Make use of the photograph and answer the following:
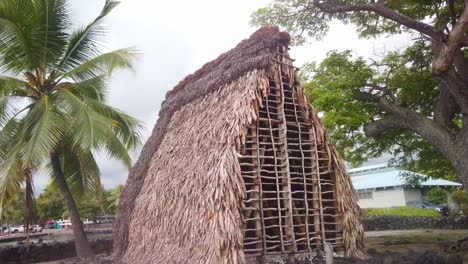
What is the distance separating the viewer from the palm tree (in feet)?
33.3

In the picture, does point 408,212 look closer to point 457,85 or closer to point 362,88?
point 362,88

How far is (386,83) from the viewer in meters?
12.1

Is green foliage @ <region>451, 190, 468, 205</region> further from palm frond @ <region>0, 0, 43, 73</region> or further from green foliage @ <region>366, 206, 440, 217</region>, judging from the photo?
palm frond @ <region>0, 0, 43, 73</region>

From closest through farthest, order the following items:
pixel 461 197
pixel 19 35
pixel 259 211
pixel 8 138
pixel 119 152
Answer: pixel 259 211
pixel 19 35
pixel 8 138
pixel 119 152
pixel 461 197

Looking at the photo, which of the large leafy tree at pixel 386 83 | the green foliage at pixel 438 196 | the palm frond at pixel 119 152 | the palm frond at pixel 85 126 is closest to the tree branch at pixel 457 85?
the large leafy tree at pixel 386 83

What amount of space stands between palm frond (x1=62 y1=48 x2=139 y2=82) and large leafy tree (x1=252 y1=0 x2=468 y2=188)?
412 cm

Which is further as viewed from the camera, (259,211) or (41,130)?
(41,130)

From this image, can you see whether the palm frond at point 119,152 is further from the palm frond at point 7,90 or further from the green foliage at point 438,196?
the green foliage at point 438,196

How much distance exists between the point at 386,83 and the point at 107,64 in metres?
8.29

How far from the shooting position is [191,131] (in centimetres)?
839

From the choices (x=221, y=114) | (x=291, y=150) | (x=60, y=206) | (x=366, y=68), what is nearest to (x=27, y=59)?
(x=221, y=114)

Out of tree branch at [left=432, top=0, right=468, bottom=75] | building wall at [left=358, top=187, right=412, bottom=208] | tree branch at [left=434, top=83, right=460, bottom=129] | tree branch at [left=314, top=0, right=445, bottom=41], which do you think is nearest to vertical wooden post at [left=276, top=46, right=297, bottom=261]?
tree branch at [left=432, top=0, right=468, bottom=75]

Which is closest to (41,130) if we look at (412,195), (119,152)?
(119,152)

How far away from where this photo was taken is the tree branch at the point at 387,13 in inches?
353
